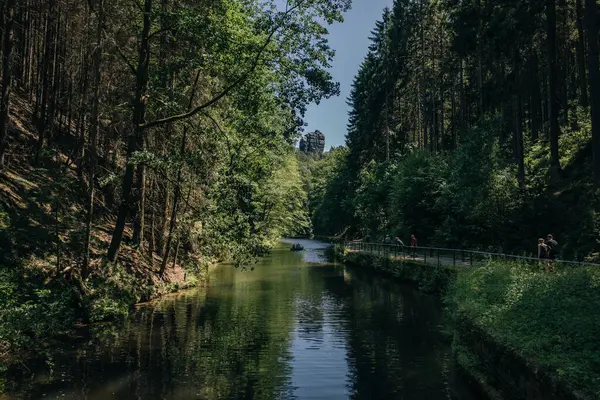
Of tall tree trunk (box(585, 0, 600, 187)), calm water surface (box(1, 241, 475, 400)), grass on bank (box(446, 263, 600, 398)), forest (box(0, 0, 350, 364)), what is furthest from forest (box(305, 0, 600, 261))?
forest (box(0, 0, 350, 364))

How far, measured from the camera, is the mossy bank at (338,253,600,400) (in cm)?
682

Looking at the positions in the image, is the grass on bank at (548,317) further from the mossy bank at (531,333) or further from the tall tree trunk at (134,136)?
the tall tree trunk at (134,136)

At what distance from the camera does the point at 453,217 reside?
3353cm

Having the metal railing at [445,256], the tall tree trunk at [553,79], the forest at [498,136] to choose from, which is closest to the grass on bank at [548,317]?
the metal railing at [445,256]

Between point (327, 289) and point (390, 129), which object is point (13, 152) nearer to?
point (327, 289)

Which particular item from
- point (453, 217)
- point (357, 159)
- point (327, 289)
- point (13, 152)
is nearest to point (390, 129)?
point (357, 159)

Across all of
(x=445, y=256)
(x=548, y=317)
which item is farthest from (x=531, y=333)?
(x=445, y=256)

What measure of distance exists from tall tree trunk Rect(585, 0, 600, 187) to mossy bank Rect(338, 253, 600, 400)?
239 inches

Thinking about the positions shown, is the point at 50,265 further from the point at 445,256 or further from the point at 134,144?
the point at 445,256

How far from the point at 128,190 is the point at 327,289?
43.2 ft

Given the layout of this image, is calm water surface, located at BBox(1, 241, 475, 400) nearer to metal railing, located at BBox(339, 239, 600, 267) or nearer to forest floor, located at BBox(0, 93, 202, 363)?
forest floor, located at BBox(0, 93, 202, 363)

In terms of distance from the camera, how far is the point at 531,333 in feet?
28.2

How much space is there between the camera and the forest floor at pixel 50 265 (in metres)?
12.7

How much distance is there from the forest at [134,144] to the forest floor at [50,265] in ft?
0.19
